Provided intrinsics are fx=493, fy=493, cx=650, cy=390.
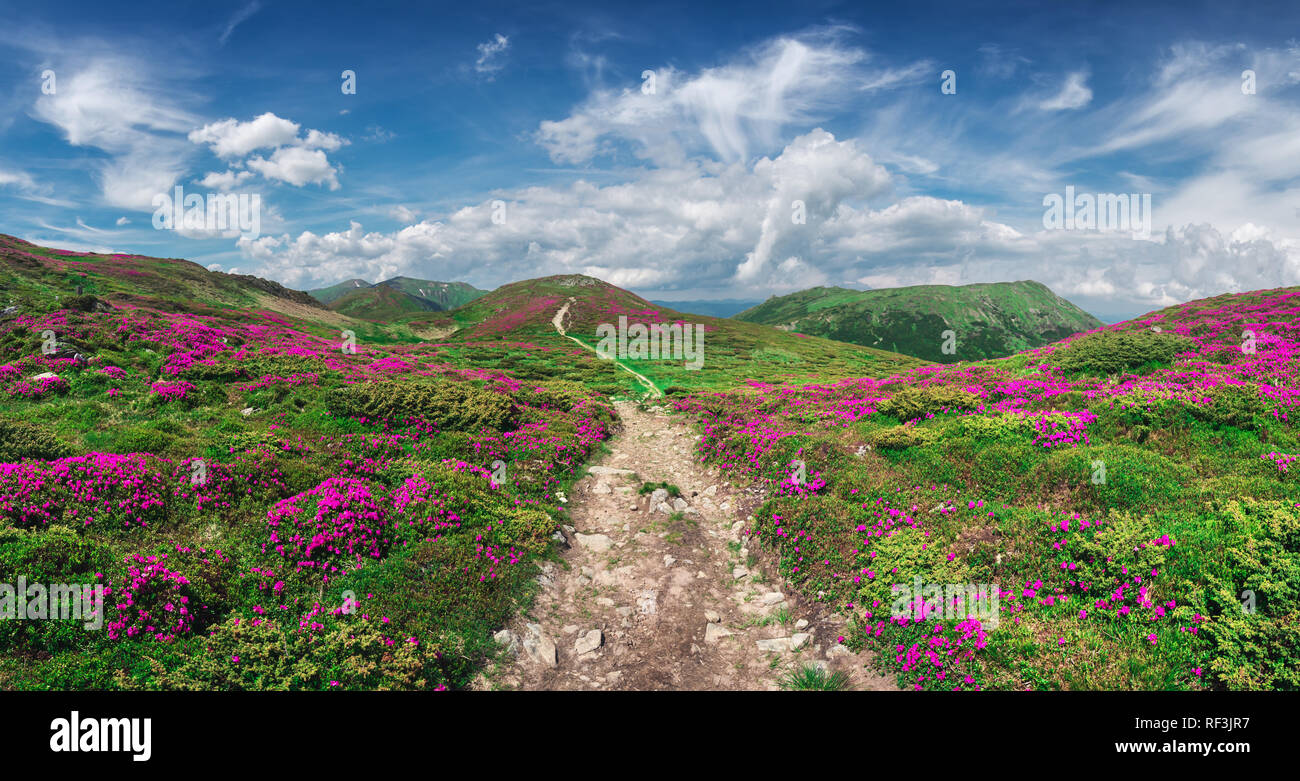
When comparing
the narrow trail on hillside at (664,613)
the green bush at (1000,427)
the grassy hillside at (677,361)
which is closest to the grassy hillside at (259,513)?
the narrow trail on hillside at (664,613)

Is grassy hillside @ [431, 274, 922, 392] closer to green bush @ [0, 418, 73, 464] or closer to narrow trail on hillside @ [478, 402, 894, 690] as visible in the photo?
narrow trail on hillside @ [478, 402, 894, 690]

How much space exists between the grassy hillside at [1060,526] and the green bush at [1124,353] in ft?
7.34

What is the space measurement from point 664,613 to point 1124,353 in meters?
27.0

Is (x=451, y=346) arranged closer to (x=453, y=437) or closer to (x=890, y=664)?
(x=453, y=437)

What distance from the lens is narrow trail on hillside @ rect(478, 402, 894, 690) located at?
8789mm

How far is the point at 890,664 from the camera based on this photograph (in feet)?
26.6

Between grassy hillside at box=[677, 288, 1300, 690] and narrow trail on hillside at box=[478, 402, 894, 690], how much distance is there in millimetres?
829

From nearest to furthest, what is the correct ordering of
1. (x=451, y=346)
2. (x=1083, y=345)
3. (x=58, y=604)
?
(x=58, y=604) → (x=1083, y=345) → (x=451, y=346)

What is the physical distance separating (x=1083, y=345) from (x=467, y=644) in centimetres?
3309

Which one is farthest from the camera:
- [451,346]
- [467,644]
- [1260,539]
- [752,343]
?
[752,343]

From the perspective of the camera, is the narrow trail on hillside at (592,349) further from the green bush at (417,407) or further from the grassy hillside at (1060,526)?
the grassy hillside at (1060,526)

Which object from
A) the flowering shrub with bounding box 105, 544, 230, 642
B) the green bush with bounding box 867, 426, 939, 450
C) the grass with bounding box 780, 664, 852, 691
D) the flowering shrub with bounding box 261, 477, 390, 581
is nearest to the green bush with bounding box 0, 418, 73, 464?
the flowering shrub with bounding box 261, 477, 390, 581

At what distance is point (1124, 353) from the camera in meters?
23.8
